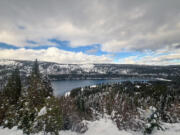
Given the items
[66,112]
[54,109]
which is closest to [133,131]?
[66,112]

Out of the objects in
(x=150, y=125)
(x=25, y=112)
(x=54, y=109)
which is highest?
(x=54, y=109)

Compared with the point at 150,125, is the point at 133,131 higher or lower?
lower

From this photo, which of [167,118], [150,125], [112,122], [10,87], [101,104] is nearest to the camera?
[150,125]

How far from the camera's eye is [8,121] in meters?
11.6

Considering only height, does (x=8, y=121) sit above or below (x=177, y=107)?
below

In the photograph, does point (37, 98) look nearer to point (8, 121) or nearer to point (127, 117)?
point (8, 121)

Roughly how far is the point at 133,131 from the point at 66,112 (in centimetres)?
460

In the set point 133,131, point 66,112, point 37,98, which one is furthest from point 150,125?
point 37,98

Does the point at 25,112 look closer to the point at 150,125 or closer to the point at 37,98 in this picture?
the point at 37,98

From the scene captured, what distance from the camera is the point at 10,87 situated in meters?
19.7

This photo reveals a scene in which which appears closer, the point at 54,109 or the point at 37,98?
the point at 54,109

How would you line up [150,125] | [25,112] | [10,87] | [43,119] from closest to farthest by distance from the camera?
1. [43,119]
2. [150,125]
3. [25,112]
4. [10,87]

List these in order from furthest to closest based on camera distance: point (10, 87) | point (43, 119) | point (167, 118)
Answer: point (10, 87) → point (167, 118) → point (43, 119)

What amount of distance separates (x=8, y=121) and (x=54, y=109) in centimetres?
778
